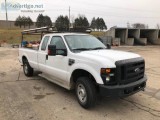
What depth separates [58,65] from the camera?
5477mm

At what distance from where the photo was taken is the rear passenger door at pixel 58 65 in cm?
525

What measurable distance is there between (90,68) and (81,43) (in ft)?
4.55

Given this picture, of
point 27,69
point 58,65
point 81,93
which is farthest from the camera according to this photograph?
point 27,69

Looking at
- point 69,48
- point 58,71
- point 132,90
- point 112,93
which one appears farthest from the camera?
point 58,71

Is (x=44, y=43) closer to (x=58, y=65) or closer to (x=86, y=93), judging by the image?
(x=58, y=65)

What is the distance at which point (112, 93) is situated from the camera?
4.03 meters

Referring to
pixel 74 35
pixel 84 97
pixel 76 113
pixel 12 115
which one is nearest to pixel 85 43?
pixel 74 35

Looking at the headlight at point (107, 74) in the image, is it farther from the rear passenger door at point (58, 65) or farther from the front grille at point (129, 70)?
the rear passenger door at point (58, 65)

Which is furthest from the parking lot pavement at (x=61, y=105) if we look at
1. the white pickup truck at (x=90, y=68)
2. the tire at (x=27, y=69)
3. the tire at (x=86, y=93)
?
the tire at (x=27, y=69)

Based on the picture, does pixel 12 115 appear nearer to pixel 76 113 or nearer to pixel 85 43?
pixel 76 113

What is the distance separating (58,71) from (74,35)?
121 centimetres

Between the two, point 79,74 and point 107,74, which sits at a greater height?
point 107,74

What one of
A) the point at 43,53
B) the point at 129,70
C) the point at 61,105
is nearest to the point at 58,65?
the point at 43,53

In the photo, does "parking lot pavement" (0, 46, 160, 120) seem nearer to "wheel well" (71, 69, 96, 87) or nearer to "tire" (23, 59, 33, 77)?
"wheel well" (71, 69, 96, 87)
